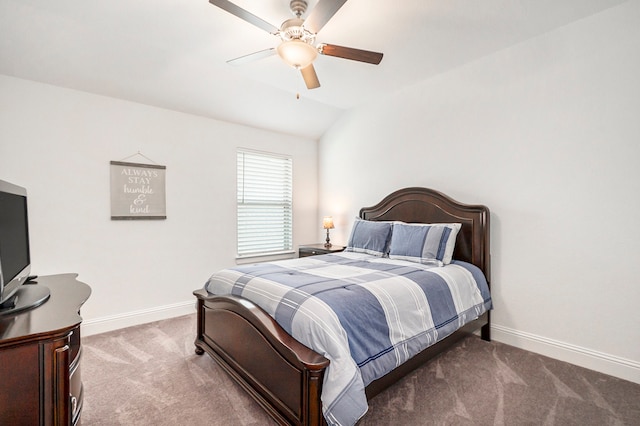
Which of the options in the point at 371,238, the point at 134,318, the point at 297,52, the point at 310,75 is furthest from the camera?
the point at 371,238

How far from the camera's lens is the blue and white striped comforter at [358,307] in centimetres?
146

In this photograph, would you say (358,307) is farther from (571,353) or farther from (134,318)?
(134,318)

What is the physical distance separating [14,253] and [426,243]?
283 centimetres

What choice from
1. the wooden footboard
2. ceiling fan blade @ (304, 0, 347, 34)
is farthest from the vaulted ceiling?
the wooden footboard

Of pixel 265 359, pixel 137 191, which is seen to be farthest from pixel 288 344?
pixel 137 191

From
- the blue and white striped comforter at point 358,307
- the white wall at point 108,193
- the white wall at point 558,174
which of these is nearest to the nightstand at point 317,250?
the white wall at point 108,193

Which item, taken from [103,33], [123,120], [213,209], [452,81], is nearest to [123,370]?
[213,209]

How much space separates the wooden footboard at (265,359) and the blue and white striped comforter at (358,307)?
0.06m

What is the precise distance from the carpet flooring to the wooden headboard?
2.80 feet

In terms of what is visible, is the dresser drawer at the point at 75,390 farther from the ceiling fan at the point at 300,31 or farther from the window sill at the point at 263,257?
the window sill at the point at 263,257

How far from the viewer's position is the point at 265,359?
182cm

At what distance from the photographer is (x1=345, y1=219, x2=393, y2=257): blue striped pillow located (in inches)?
128

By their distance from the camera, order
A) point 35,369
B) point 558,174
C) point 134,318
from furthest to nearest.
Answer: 1. point 134,318
2. point 558,174
3. point 35,369

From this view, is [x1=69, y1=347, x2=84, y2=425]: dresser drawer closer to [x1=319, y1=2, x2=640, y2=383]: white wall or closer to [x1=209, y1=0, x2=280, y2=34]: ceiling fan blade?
[x1=209, y1=0, x2=280, y2=34]: ceiling fan blade
